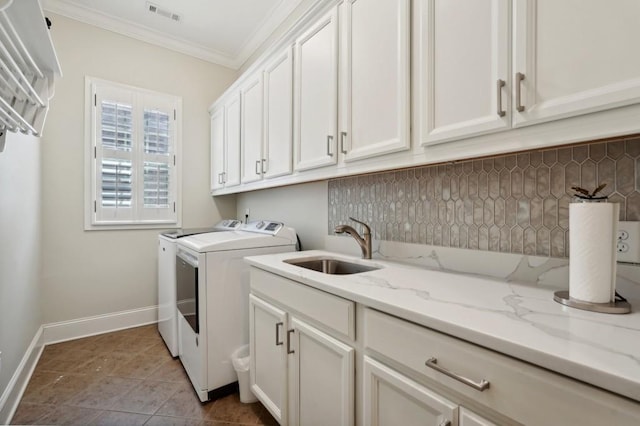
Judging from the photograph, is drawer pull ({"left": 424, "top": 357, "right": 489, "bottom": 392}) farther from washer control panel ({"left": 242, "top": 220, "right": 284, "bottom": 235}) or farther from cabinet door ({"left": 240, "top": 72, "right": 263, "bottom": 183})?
cabinet door ({"left": 240, "top": 72, "right": 263, "bottom": 183})

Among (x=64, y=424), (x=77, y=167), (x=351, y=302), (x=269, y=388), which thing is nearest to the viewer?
(x=351, y=302)

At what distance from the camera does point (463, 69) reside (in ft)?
3.35

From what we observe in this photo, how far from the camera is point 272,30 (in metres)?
2.87

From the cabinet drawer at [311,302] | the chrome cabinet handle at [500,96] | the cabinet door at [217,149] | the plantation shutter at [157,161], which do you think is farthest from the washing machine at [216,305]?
the chrome cabinet handle at [500,96]

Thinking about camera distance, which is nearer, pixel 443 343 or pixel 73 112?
pixel 443 343

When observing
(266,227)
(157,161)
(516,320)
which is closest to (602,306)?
(516,320)

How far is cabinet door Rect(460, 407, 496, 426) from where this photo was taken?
2.28 ft

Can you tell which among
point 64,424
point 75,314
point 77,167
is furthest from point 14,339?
point 77,167

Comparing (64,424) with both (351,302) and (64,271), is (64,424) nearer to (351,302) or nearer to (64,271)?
(64,271)

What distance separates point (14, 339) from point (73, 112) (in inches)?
76.3

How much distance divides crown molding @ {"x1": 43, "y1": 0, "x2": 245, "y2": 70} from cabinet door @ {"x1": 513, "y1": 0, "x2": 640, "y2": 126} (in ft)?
10.8

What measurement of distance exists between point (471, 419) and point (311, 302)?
67 centimetres

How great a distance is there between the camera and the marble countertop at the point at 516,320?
1.77ft

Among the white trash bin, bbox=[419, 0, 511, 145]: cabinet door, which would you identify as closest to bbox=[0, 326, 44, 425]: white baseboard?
the white trash bin
